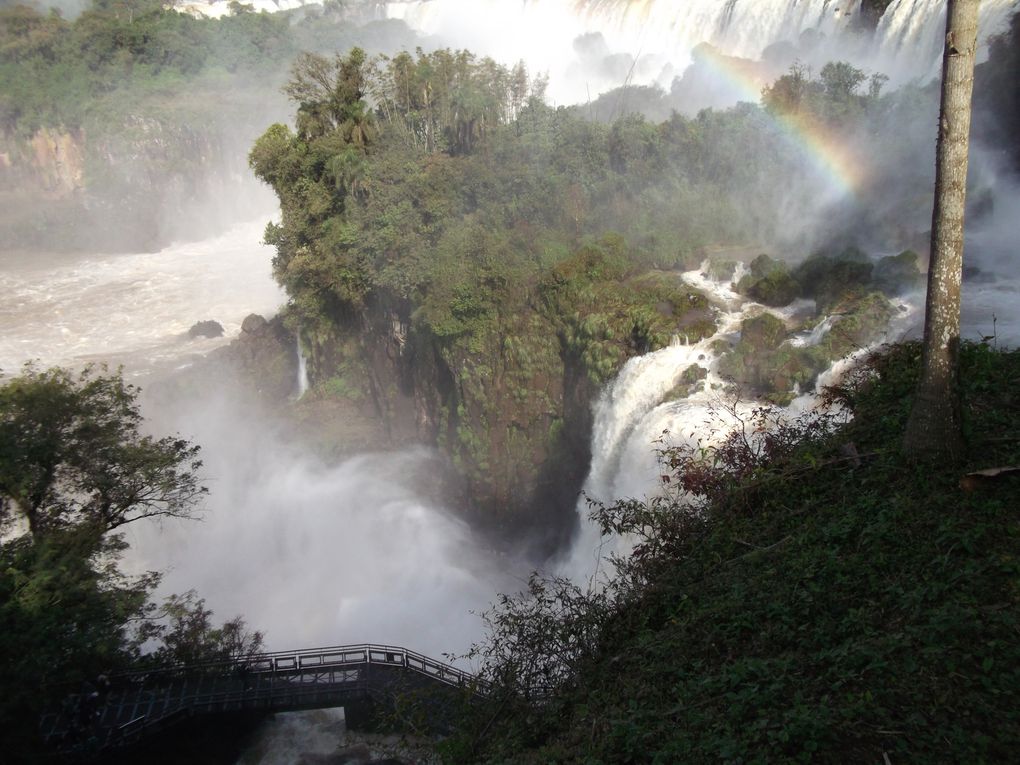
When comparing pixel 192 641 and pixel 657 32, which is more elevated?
pixel 657 32

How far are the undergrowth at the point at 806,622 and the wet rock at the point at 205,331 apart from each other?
31368mm

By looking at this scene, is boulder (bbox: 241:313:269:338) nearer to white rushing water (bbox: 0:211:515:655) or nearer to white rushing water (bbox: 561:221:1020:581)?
white rushing water (bbox: 0:211:515:655)

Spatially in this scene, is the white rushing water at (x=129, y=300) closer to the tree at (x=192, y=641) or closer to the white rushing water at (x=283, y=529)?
the white rushing water at (x=283, y=529)

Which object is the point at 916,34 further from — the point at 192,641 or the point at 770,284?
the point at 192,641

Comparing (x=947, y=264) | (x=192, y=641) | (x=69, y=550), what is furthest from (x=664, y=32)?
(x=69, y=550)

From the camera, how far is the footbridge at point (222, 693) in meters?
10.9

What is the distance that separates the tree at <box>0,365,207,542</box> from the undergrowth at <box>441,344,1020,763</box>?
823 centimetres

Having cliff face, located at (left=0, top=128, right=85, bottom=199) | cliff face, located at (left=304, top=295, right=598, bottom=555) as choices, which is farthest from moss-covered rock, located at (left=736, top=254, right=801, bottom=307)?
cliff face, located at (left=0, top=128, right=85, bottom=199)

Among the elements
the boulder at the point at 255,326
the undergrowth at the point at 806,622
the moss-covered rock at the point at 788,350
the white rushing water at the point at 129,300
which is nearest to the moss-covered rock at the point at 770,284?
the moss-covered rock at the point at 788,350

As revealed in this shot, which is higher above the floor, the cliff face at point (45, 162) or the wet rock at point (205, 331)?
the cliff face at point (45, 162)

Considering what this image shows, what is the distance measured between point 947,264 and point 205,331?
3520cm

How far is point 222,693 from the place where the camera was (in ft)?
40.6

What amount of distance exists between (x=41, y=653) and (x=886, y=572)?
9.63 metres

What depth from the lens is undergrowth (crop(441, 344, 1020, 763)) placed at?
4633 millimetres
